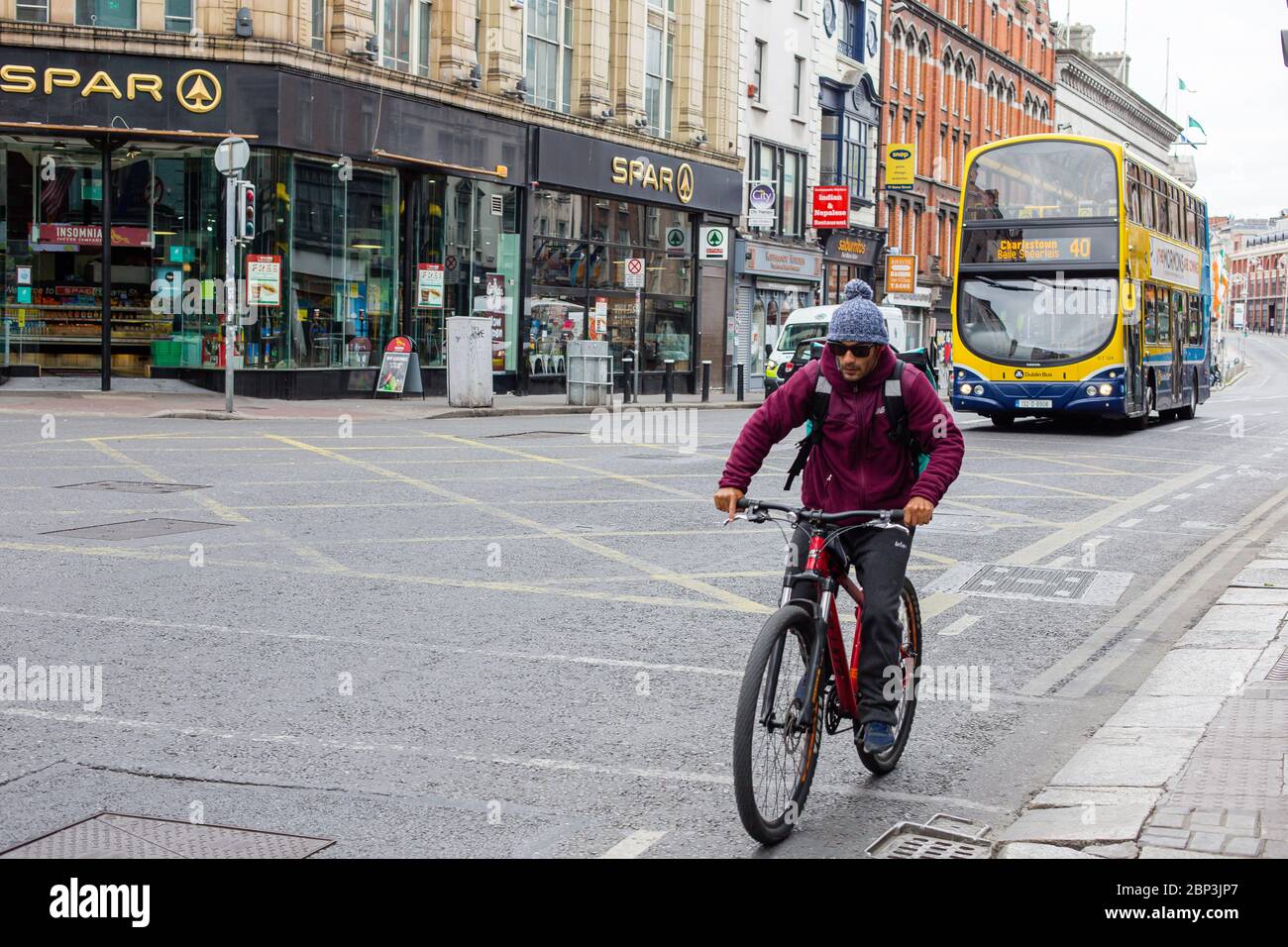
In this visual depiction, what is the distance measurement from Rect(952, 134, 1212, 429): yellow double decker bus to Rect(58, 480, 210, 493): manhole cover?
15.4m

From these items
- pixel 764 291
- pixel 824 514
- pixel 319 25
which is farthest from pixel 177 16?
pixel 824 514

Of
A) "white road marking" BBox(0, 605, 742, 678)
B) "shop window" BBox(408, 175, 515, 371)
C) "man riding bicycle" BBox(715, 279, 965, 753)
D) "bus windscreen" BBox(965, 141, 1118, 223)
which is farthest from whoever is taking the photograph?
"shop window" BBox(408, 175, 515, 371)

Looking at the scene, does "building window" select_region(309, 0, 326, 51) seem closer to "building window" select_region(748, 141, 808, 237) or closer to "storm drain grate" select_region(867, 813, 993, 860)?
"building window" select_region(748, 141, 808, 237)

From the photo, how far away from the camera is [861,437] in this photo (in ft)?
17.9

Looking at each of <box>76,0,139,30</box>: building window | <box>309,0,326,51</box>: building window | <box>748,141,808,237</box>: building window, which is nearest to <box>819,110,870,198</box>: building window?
<box>748,141,808,237</box>: building window

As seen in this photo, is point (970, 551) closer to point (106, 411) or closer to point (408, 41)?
point (106, 411)

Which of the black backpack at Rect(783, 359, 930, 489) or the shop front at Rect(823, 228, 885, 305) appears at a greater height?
the shop front at Rect(823, 228, 885, 305)

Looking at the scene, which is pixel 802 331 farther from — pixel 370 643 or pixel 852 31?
pixel 370 643

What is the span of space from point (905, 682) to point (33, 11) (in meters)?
24.2

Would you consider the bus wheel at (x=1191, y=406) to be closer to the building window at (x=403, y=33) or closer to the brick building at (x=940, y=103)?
the building window at (x=403, y=33)

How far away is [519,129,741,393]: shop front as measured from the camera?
34.4 m

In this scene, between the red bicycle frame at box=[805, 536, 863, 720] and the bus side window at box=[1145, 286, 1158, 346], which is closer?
the red bicycle frame at box=[805, 536, 863, 720]

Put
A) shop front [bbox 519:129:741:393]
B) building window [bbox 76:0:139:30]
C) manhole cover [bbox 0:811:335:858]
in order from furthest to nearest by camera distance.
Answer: shop front [bbox 519:129:741:393] → building window [bbox 76:0:139:30] → manhole cover [bbox 0:811:335:858]

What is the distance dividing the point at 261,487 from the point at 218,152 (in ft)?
33.8
